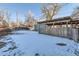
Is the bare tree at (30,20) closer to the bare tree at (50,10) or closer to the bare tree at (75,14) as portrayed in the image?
the bare tree at (50,10)

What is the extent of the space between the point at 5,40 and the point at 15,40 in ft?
0.35

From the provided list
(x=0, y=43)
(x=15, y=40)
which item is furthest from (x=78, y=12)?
(x=0, y=43)

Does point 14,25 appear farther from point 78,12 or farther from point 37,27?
point 78,12

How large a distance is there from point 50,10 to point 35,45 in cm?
42

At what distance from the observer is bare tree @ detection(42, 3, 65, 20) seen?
1833 mm

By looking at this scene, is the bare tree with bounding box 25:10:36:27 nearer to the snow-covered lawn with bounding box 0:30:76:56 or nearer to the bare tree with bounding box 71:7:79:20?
the snow-covered lawn with bounding box 0:30:76:56

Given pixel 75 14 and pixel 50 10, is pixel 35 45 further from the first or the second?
pixel 75 14

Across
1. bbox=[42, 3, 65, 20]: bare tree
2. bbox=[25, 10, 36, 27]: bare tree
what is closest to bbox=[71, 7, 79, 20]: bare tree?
bbox=[42, 3, 65, 20]: bare tree

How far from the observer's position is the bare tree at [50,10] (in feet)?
6.01

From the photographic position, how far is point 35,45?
72.2 inches

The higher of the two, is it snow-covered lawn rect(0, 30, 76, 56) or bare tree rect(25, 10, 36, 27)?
bare tree rect(25, 10, 36, 27)

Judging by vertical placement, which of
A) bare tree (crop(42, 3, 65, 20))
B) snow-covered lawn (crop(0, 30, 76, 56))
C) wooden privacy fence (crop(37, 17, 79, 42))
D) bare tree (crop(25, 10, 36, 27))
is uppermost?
bare tree (crop(42, 3, 65, 20))

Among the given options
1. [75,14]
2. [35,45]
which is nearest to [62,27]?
[75,14]

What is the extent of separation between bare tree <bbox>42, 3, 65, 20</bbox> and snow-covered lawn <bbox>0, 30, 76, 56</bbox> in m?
0.22
